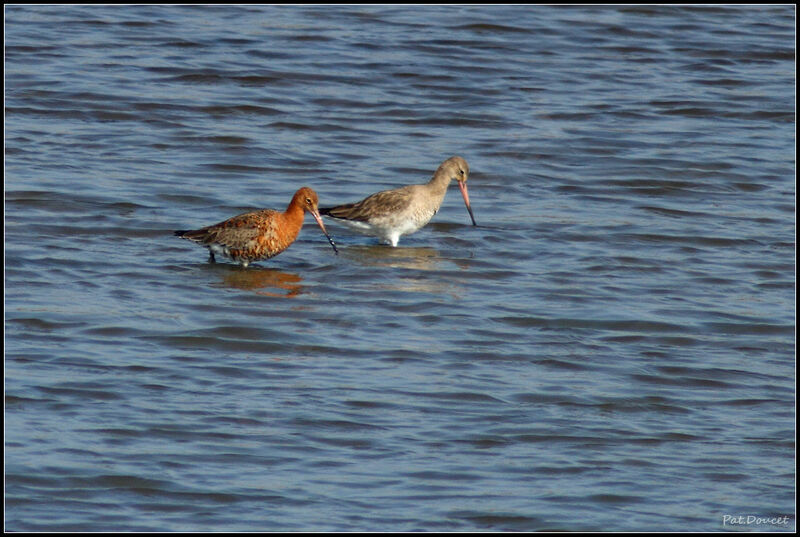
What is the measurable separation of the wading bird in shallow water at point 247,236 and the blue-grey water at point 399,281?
0.22 m

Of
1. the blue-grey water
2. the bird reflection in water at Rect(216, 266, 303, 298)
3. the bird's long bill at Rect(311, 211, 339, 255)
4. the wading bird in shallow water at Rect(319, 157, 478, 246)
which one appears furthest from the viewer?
the wading bird in shallow water at Rect(319, 157, 478, 246)

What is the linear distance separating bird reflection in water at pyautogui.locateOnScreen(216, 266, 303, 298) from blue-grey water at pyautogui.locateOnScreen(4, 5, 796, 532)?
0.06m

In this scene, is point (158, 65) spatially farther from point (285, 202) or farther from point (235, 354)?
point (235, 354)

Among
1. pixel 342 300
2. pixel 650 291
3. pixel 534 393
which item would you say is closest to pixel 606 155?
pixel 650 291

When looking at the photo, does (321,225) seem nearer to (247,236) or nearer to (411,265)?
(411,265)

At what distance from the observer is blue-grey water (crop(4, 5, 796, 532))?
296 inches

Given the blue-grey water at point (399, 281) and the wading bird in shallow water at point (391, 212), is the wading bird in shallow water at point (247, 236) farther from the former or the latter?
the wading bird in shallow water at point (391, 212)

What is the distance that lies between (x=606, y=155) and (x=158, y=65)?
604cm

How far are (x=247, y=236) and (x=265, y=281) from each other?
433mm

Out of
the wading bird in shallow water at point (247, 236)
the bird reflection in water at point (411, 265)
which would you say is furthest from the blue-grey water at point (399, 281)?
the wading bird in shallow water at point (247, 236)

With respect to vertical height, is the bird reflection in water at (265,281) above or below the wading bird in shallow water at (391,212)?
below

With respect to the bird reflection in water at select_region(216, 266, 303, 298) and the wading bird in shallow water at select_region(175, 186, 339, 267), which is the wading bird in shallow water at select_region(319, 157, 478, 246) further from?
the bird reflection in water at select_region(216, 266, 303, 298)

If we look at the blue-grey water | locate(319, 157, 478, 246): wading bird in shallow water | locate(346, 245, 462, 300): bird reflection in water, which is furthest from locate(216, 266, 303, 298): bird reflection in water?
locate(319, 157, 478, 246): wading bird in shallow water

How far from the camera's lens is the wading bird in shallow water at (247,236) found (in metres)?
11.6
